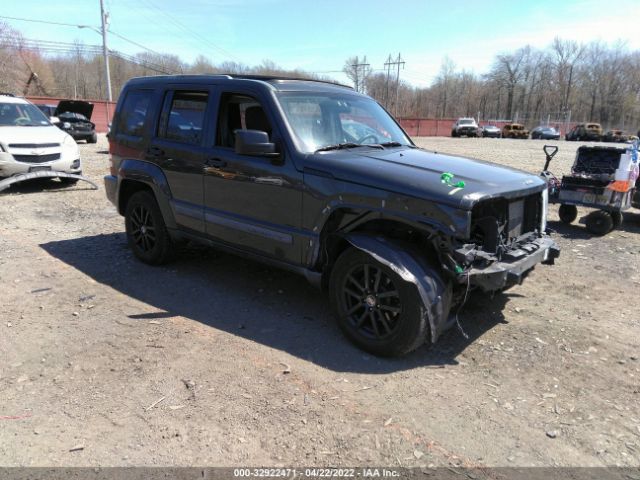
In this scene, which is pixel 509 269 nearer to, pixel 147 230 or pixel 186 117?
pixel 186 117

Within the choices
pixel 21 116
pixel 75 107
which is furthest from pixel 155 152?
pixel 75 107

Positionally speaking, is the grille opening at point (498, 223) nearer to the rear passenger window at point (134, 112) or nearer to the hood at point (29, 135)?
the rear passenger window at point (134, 112)

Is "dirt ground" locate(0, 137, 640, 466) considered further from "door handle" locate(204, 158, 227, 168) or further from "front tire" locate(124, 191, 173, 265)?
"door handle" locate(204, 158, 227, 168)

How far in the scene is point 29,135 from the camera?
32.7ft

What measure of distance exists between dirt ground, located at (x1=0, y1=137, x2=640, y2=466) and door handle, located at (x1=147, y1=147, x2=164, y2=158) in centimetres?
132

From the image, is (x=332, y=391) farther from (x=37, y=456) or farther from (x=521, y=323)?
(x=521, y=323)

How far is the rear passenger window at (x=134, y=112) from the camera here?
553 cm

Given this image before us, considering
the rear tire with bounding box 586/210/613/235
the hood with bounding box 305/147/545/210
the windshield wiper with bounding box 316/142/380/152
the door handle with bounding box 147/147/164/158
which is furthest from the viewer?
the rear tire with bounding box 586/210/613/235

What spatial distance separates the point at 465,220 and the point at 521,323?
1.65m

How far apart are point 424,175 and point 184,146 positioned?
2582 mm

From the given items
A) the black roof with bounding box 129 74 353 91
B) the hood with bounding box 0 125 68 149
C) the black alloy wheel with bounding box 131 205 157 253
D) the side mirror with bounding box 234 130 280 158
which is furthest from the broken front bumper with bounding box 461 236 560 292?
the hood with bounding box 0 125 68 149

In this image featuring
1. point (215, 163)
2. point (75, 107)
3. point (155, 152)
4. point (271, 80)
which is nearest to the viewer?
point (271, 80)

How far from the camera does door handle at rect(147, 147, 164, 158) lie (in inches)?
207

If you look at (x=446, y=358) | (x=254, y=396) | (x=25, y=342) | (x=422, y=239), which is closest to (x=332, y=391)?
(x=254, y=396)
